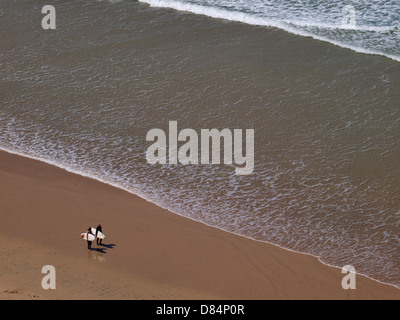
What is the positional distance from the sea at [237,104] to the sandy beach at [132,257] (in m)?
0.40

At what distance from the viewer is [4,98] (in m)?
15.4

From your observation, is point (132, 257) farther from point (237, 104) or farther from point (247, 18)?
point (247, 18)

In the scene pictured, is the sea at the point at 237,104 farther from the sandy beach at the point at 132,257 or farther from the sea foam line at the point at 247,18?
the sandy beach at the point at 132,257

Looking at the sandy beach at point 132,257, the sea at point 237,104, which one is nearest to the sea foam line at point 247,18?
the sea at point 237,104

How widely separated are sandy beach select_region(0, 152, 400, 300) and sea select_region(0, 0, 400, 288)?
1.31 feet

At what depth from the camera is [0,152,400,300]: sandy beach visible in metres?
10.0

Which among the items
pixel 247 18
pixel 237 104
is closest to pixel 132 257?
pixel 237 104

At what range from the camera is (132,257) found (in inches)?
421

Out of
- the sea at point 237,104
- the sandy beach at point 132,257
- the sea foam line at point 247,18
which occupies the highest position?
the sea foam line at point 247,18

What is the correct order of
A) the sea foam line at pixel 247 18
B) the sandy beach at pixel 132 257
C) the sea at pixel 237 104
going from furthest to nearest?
the sea foam line at pixel 247 18 < the sea at pixel 237 104 < the sandy beach at pixel 132 257

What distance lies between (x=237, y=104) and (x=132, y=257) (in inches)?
213

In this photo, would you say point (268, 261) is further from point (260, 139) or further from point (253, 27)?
point (253, 27)

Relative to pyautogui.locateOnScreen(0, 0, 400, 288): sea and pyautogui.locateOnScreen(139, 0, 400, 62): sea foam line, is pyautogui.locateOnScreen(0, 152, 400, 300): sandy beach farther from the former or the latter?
pyautogui.locateOnScreen(139, 0, 400, 62): sea foam line

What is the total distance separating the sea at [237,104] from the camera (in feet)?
39.0
